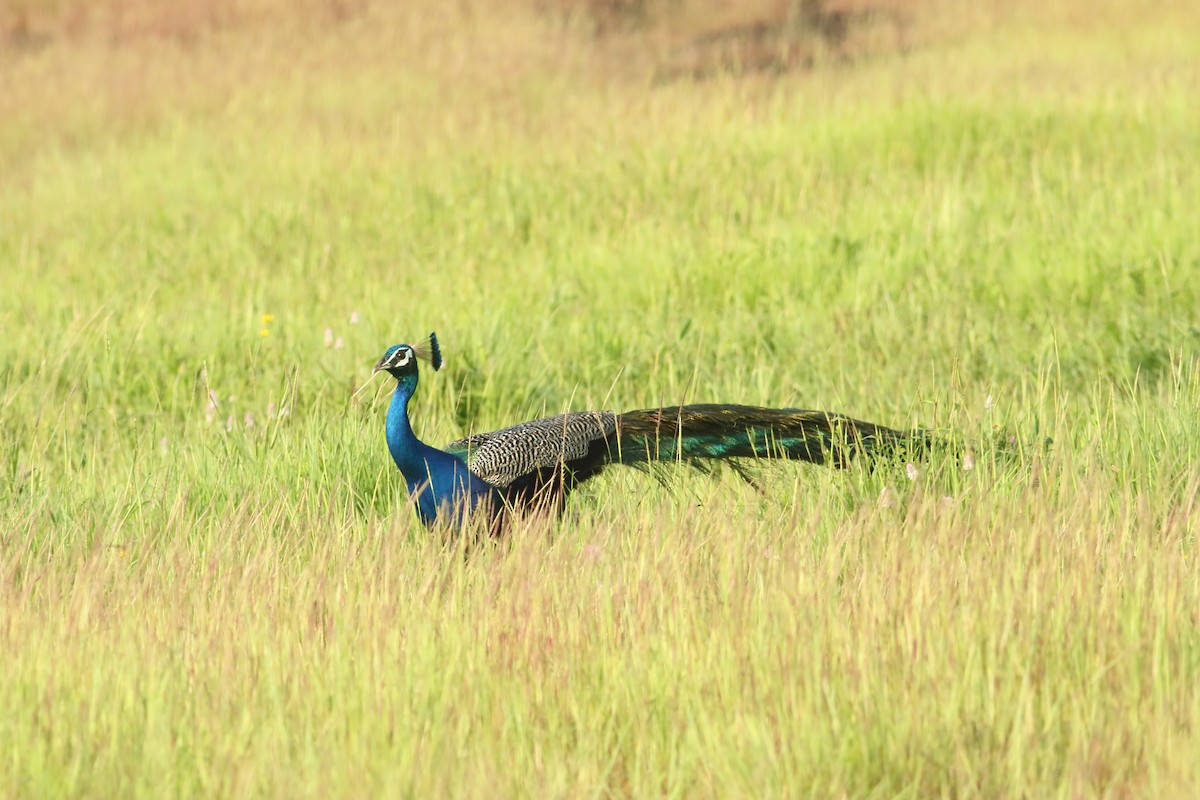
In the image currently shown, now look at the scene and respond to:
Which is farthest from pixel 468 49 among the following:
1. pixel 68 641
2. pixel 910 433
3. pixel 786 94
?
pixel 68 641

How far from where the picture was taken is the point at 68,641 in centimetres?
304

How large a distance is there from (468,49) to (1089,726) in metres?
10.4

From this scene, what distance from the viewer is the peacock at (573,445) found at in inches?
160

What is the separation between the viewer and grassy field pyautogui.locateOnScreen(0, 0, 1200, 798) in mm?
2623

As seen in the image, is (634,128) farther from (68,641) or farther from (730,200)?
(68,641)

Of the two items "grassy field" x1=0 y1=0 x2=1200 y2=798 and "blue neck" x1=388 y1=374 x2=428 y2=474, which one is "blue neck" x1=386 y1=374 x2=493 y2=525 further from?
"grassy field" x1=0 y1=0 x2=1200 y2=798

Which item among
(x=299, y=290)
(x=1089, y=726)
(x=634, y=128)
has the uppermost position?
(x=634, y=128)

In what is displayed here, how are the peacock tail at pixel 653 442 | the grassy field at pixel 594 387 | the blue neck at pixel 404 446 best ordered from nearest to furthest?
the grassy field at pixel 594 387, the blue neck at pixel 404 446, the peacock tail at pixel 653 442

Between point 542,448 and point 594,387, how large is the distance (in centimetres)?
172

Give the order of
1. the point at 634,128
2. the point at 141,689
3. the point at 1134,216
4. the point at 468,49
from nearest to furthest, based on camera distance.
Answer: the point at 141,689
the point at 1134,216
the point at 634,128
the point at 468,49

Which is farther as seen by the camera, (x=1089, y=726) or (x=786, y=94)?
(x=786, y=94)

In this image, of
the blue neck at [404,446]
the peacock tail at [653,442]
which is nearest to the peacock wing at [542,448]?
the peacock tail at [653,442]

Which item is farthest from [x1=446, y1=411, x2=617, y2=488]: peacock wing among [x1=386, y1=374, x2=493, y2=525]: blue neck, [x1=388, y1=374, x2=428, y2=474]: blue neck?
[x1=388, y1=374, x2=428, y2=474]: blue neck

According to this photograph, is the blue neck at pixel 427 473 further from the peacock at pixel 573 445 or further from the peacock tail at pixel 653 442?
the peacock tail at pixel 653 442
